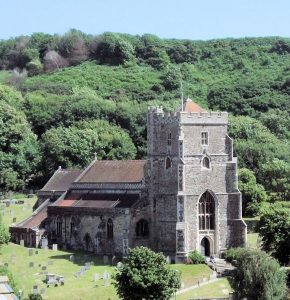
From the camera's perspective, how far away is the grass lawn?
59812 mm

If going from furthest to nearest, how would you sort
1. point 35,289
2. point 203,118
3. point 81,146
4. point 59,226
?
1. point 81,146
2. point 59,226
3. point 203,118
4. point 35,289

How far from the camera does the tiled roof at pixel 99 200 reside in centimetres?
7219

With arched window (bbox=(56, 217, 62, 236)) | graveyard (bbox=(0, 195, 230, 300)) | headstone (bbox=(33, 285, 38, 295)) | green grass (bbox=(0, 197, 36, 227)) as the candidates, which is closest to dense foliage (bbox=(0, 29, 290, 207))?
green grass (bbox=(0, 197, 36, 227))

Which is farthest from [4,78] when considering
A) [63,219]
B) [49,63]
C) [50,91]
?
[63,219]

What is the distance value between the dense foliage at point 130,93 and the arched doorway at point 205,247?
15.3 m

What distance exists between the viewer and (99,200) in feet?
247

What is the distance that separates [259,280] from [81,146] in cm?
5019

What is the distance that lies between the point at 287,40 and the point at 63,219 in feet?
378

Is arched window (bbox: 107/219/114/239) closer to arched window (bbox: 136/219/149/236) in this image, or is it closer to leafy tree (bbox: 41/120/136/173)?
arched window (bbox: 136/219/149/236)

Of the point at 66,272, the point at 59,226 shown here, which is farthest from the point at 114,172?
the point at 66,272

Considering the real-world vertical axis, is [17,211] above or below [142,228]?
above

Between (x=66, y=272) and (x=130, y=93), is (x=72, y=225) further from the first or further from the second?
(x=130, y=93)

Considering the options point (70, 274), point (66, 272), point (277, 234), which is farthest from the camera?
point (277, 234)

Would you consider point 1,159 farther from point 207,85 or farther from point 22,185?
point 207,85
